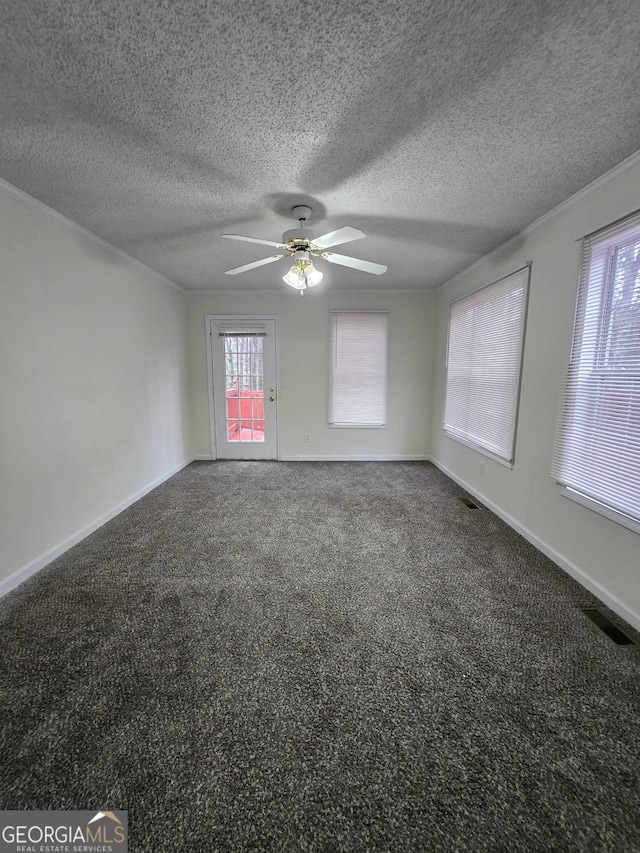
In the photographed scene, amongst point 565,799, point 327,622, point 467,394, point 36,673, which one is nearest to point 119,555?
point 36,673

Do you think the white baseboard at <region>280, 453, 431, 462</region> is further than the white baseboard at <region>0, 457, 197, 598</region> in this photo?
Result: Yes

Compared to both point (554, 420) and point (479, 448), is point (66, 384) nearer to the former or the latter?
point (554, 420)

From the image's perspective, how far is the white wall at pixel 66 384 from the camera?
1938 mm

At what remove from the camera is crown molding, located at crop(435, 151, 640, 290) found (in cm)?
171

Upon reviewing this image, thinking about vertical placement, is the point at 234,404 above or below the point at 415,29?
below

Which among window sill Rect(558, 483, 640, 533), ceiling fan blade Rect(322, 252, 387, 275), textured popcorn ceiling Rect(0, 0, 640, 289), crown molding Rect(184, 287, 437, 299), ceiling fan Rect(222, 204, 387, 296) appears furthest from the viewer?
crown molding Rect(184, 287, 437, 299)

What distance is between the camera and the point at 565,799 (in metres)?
0.96

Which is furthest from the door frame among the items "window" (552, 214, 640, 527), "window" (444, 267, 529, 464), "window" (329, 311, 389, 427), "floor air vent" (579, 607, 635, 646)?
"floor air vent" (579, 607, 635, 646)

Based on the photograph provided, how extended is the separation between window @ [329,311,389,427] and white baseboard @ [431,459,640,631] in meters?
1.88

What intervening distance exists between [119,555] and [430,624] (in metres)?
2.09

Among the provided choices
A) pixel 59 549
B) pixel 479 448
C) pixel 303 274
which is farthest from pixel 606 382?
pixel 59 549

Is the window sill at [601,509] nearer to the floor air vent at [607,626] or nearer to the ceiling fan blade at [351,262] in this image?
the floor air vent at [607,626]

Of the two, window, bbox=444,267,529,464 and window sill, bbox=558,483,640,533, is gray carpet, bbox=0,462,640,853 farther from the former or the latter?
window, bbox=444,267,529,464

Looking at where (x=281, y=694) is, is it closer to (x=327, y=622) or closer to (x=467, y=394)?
(x=327, y=622)
